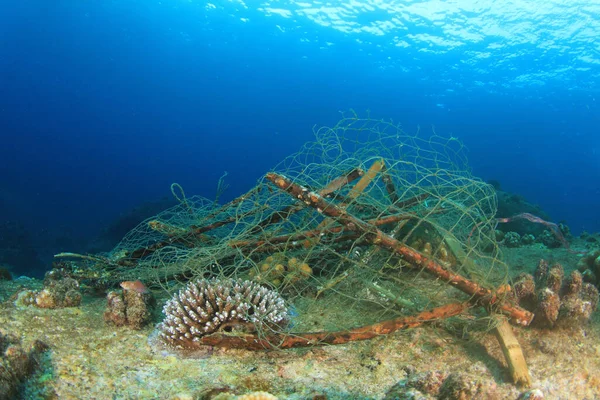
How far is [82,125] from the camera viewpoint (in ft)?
347

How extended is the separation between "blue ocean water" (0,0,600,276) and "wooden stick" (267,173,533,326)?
24717 millimetres

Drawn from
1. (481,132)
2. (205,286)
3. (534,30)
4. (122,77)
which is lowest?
(205,286)

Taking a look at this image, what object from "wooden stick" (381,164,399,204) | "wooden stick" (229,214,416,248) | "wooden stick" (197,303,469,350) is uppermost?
"wooden stick" (381,164,399,204)

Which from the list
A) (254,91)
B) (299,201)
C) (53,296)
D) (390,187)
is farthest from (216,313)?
(254,91)

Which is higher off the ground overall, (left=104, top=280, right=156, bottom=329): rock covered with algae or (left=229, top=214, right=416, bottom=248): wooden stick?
(left=229, top=214, right=416, bottom=248): wooden stick

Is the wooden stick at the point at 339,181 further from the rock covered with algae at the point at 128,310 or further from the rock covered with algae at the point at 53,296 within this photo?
the rock covered with algae at the point at 53,296

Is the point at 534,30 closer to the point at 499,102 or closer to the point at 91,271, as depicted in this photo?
the point at 499,102

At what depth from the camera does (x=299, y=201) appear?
3.86m

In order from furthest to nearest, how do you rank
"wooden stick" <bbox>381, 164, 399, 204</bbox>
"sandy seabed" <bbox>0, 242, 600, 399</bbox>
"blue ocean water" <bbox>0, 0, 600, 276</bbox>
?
"blue ocean water" <bbox>0, 0, 600, 276</bbox> < "wooden stick" <bbox>381, 164, 399, 204</bbox> < "sandy seabed" <bbox>0, 242, 600, 399</bbox>

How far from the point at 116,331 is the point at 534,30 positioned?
157 ft

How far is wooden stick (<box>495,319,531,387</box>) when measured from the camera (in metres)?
3.08

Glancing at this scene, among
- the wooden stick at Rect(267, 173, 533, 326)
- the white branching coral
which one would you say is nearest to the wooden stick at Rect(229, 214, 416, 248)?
the white branching coral

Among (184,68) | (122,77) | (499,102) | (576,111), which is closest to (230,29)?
(184,68)

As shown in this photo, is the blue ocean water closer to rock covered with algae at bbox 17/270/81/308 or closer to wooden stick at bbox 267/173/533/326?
rock covered with algae at bbox 17/270/81/308
